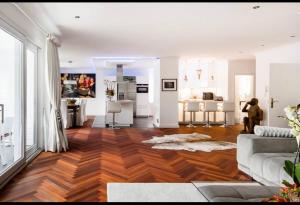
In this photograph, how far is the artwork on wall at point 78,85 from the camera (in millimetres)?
15039

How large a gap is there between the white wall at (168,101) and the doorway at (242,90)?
2737 mm

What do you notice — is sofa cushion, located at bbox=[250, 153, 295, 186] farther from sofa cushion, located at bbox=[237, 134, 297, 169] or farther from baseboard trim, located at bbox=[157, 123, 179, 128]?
baseboard trim, located at bbox=[157, 123, 179, 128]

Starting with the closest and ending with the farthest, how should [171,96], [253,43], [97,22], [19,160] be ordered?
[19,160]
[97,22]
[253,43]
[171,96]

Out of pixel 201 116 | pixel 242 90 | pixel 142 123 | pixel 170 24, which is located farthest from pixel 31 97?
pixel 242 90

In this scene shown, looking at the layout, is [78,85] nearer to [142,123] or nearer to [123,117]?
[142,123]

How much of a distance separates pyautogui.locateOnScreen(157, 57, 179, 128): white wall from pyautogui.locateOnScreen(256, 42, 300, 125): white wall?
2899 mm

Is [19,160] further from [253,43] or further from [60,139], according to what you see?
[253,43]

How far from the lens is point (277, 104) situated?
6836 mm

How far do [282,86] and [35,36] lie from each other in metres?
5.71

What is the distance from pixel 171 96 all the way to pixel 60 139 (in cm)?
520

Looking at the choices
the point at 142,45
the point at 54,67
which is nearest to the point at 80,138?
the point at 54,67

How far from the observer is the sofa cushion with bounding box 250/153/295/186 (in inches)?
121

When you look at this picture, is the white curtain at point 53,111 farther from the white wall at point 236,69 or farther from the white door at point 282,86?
the white wall at point 236,69

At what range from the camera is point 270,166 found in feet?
10.6
